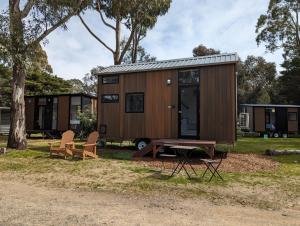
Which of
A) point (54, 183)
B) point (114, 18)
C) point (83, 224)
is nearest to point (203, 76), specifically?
point (54, 183)

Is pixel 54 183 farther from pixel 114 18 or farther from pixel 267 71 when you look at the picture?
pixel 267 71

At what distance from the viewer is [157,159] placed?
31.4 ft

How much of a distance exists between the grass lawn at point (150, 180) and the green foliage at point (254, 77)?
31944 mm

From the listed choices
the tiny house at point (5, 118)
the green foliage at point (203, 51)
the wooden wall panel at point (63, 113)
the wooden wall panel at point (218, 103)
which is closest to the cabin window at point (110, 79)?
the wooden wall panel at point (218, 103)

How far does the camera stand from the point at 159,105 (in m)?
11.0

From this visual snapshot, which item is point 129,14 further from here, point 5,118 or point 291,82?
point 291,82

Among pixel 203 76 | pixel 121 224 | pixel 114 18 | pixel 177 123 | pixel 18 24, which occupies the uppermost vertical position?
pixel 114 18

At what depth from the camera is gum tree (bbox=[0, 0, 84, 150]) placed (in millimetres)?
10594

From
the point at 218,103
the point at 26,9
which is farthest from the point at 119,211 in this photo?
the point at 26,9

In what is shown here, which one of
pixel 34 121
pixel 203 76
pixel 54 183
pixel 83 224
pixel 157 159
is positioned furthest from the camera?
pixel 34 121

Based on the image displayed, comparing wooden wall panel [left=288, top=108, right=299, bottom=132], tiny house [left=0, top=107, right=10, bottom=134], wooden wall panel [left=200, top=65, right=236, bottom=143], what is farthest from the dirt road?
wooden wall panel [left=288, top=108, right=299, bottom=132]

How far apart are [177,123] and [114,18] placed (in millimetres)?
11890

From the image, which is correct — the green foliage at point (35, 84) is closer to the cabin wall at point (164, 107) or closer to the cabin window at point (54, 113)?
the cabin window at point (54, 113)

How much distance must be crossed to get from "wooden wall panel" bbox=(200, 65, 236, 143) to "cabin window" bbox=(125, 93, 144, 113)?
2261mm
